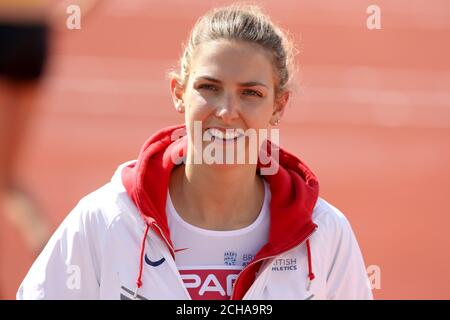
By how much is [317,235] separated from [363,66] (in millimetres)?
8114

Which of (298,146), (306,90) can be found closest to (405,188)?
(298,146)

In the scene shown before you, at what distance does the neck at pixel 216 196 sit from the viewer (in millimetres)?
2775

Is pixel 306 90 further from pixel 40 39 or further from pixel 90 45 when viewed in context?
pixel 40 39

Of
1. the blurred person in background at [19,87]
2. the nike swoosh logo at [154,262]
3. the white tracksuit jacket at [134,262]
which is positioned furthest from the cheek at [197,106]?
the blurred person in background at [19,87]

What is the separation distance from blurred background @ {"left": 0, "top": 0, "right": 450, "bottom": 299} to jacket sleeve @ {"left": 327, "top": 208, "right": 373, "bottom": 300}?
2660mm

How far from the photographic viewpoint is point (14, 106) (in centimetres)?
590

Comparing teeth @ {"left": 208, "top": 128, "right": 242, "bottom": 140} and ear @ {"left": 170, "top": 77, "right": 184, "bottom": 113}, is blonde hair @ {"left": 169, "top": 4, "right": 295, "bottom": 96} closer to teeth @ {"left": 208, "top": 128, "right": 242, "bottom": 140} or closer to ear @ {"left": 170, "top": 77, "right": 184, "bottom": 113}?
ear @ {"left": 170, "top": 77, "right": 184, "bottom": 113}

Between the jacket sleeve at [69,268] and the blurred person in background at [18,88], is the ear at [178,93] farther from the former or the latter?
the blurred person in background at [18,88]

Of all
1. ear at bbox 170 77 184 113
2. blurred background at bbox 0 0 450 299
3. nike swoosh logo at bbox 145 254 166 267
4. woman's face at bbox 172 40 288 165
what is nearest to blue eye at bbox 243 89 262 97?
woman's face at bbox 172 40 288 165

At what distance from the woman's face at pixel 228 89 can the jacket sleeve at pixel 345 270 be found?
359mm

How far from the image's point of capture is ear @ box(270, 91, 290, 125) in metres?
2.90

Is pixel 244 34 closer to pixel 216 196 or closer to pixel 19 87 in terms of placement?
pixel 216 196

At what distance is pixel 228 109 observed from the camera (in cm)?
265

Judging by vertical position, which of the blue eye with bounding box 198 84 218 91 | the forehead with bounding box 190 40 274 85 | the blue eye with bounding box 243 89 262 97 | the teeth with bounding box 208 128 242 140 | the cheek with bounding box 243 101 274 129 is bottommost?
the teeth with bounding box 208 128 242 140
